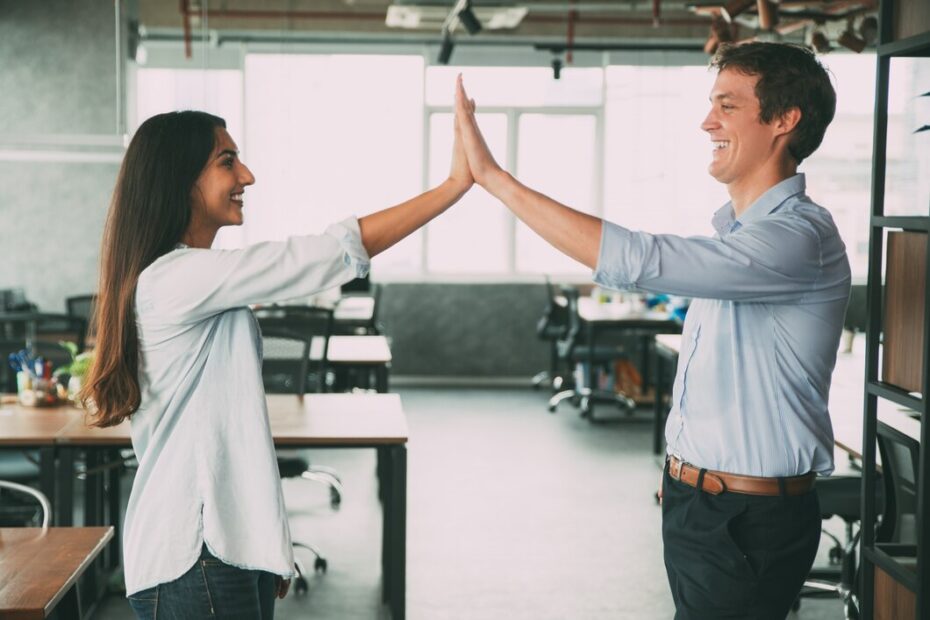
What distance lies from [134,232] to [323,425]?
2.12 m

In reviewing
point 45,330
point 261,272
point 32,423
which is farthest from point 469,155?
point 45,330

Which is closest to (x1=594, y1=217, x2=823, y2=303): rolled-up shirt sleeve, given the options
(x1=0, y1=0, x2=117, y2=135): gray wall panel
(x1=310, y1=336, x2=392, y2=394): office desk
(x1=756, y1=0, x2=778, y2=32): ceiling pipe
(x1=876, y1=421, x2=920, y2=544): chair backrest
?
(x1=876, y1=421, x2=920, y2=544): chair backrest

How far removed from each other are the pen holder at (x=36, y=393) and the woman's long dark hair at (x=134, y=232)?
104 inches

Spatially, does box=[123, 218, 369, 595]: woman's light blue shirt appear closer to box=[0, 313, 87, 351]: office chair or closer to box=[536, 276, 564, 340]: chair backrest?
box=[0, 313, 87, 351]: office chair

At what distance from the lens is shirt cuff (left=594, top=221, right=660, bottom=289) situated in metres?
1.70

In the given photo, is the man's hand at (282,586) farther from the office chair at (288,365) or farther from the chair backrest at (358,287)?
the chair backrest at (358,287)

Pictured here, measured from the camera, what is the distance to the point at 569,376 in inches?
378

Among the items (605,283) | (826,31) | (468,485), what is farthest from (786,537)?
(826,31)

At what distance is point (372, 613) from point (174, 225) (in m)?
2.70

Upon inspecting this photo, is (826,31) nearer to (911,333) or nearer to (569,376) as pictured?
(569,376)

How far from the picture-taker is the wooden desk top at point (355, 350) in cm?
555

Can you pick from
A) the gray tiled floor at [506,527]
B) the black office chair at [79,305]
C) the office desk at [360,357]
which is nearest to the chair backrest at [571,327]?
the gray tiled floor at [506,527]

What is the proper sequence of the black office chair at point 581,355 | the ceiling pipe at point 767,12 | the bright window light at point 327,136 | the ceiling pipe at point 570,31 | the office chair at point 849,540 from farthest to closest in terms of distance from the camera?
the bright window light at point 327,136, the ceiling pipe at point 570,31, the black office chair at point 581,355, the ceiling pipe at point 767,12, the office chair at point 849,540

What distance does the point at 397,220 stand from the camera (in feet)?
5.55
